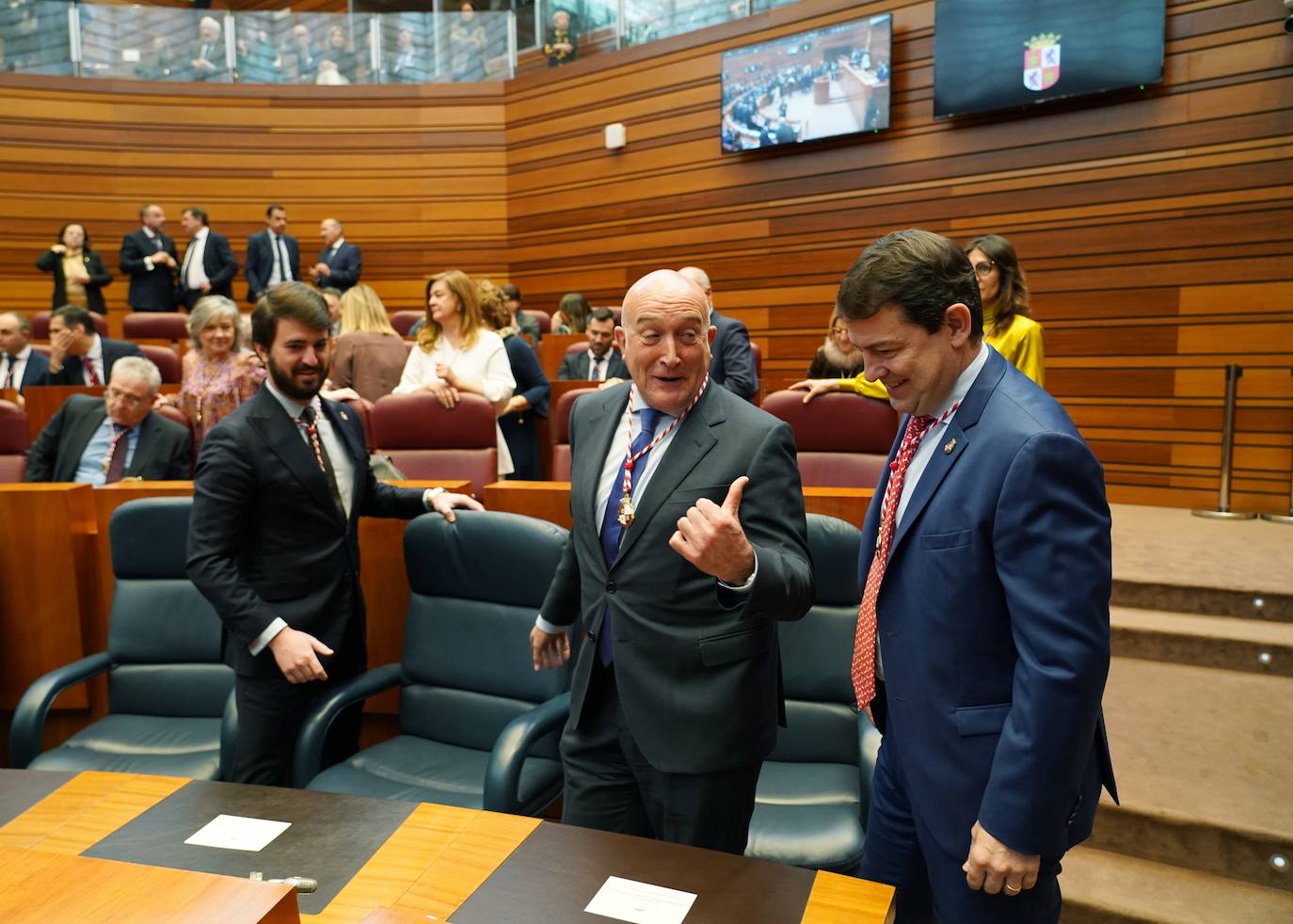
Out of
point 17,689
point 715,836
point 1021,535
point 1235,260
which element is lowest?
point 17,689

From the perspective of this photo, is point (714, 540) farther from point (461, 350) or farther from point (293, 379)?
point (461, 350)

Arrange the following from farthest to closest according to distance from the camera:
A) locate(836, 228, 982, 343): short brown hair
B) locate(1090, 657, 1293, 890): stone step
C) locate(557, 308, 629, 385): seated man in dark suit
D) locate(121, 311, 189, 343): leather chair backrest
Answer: locate(121, 311, 189, 343): leather chair backrest
locate(557, 308, 629, 385): seated man in dark suit
locate(1090, 657, 1293, 890): stone step
locate(836, 228, 982, 343): short brown hair

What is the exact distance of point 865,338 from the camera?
1.18m

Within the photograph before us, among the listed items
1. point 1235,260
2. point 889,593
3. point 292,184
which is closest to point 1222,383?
point 1235,260

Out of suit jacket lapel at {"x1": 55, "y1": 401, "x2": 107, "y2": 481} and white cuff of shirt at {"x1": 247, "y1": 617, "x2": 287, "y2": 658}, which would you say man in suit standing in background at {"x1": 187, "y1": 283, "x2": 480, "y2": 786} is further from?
suit jacket lapel at {"x1": 55, "y1": 401, "x2": 107, "y2": 481}

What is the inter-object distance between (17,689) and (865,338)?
99.1 inches

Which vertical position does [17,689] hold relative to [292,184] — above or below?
below

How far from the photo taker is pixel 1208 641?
8.86ft

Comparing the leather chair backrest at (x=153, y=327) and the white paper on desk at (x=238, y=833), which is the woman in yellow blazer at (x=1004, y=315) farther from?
the leather chair backrest at (x=153, y=327)

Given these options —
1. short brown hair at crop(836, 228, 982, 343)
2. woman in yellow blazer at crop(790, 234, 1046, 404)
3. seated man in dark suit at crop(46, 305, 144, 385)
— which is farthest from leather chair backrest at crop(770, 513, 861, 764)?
seated man in dark suit at crop(46, 305, 144, 385)

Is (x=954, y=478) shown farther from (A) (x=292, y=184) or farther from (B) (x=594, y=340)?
(A) (x=292, y=184)

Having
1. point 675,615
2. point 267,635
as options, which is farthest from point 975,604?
point 267,635

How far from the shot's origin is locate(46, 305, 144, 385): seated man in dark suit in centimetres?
424

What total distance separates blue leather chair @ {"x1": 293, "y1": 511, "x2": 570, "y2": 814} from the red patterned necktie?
0.67 metres
